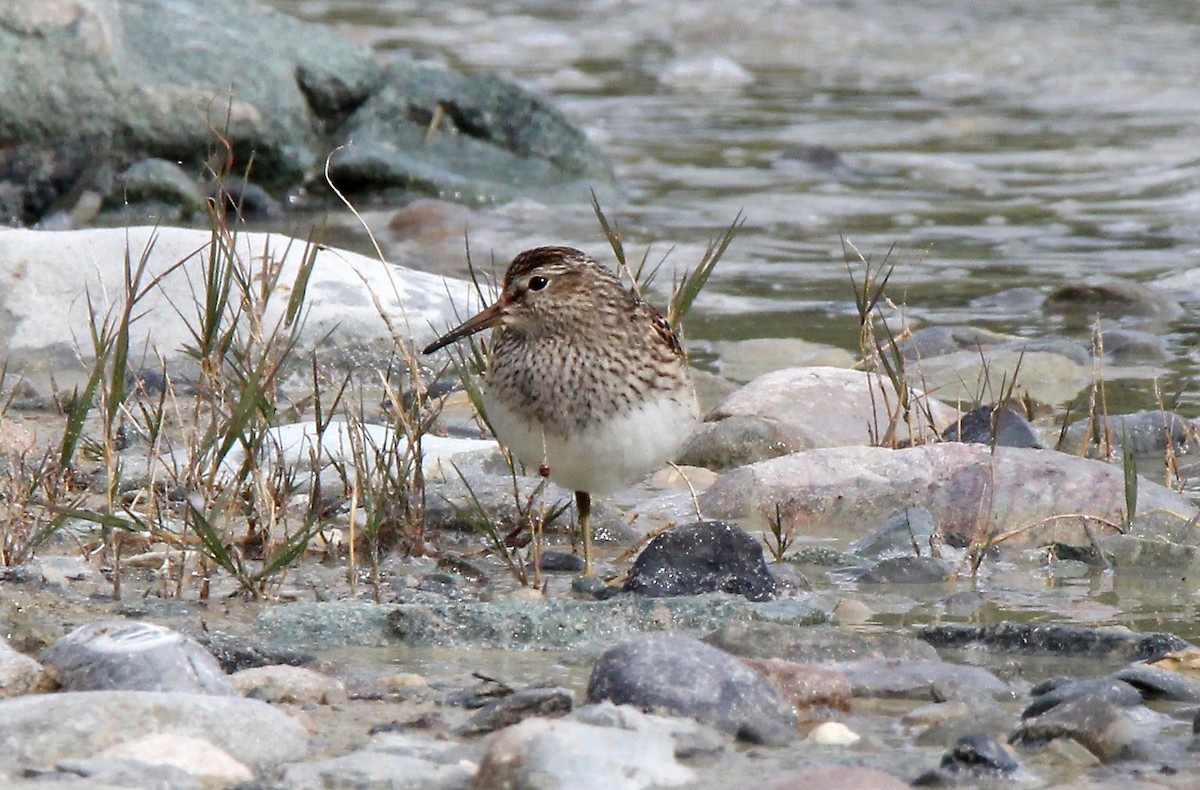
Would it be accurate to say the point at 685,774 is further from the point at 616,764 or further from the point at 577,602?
the point at 577,602

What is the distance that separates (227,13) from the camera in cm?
1374

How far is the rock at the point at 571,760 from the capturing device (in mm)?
3383

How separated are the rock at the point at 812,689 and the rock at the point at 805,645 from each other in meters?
0.24

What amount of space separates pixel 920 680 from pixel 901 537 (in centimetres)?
147

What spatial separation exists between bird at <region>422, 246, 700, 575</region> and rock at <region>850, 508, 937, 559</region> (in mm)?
664

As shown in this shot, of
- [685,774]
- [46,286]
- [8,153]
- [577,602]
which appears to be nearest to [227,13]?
[8,153]

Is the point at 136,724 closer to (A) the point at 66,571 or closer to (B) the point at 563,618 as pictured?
(B) the point at 563,618

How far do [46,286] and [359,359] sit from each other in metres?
1.37

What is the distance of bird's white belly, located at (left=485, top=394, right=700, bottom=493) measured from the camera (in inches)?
215

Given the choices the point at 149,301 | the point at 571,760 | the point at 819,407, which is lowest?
the point at 571,760

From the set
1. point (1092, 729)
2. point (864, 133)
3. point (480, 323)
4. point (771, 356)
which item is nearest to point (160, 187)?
point (771, 356)

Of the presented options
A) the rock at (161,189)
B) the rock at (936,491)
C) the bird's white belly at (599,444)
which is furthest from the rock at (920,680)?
the rock at (161,189)

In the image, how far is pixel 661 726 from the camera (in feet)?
12.5

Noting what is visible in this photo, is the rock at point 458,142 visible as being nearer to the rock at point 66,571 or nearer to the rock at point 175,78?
the rock at point 175,78
